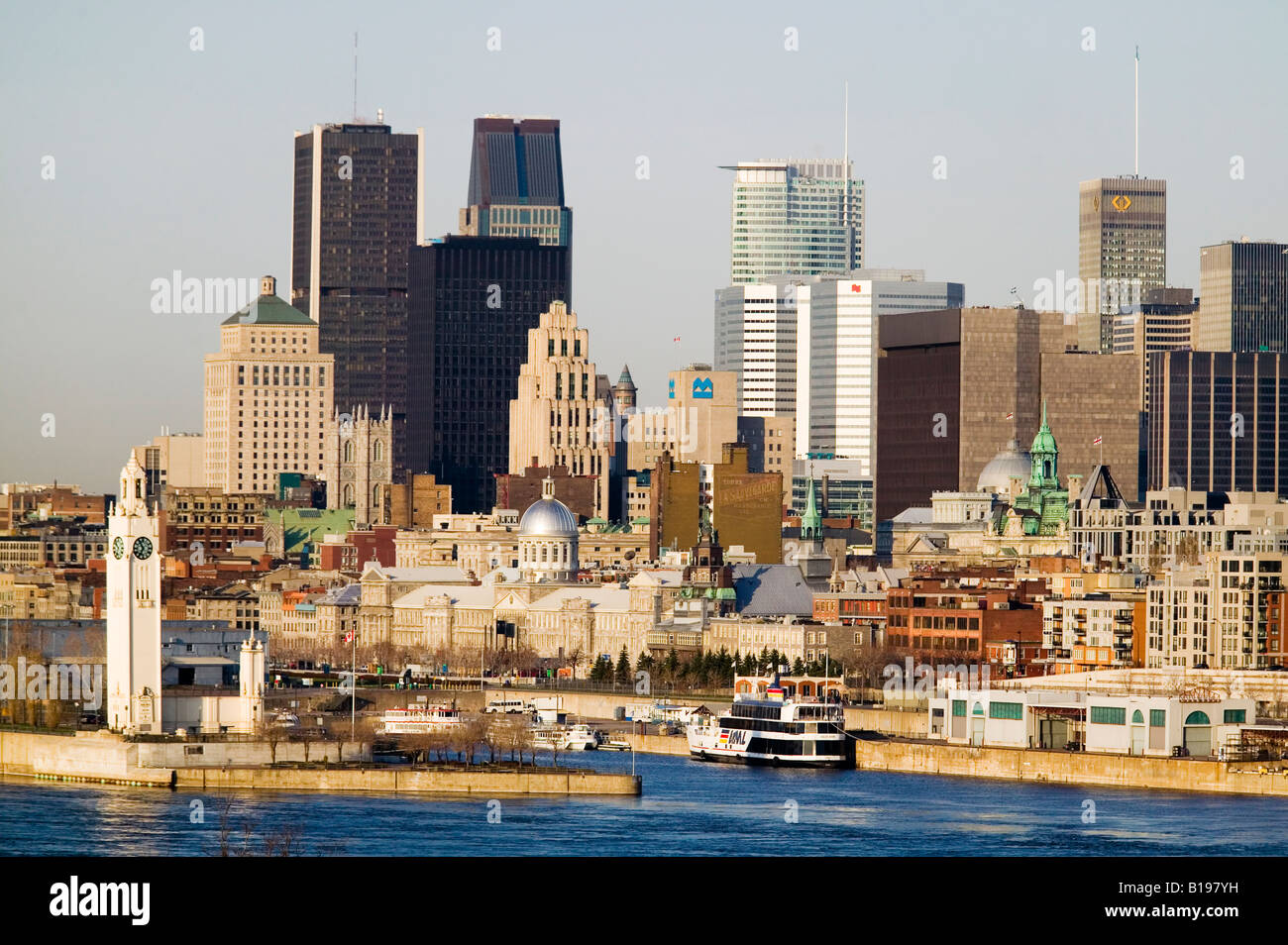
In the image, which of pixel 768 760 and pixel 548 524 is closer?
pixel 768 760

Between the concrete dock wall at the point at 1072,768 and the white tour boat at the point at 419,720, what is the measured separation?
15626 mm

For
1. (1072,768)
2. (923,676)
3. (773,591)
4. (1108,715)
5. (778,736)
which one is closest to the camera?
(1072,768)

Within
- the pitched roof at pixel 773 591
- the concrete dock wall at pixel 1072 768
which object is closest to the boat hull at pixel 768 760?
the concrete dock wall at pixel 1072 768

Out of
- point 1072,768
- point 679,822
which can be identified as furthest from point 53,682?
point 1072,768

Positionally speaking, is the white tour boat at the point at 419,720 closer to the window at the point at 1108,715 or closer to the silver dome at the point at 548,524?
the window at the point at 1108,715

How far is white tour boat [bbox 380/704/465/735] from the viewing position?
110 m
